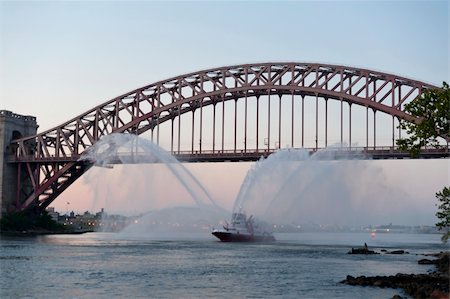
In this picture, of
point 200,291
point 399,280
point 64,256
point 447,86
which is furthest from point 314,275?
point 64,256

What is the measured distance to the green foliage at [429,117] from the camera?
35531 mm

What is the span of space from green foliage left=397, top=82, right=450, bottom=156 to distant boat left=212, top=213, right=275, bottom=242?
140ft

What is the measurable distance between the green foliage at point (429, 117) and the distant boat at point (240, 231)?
140 feet

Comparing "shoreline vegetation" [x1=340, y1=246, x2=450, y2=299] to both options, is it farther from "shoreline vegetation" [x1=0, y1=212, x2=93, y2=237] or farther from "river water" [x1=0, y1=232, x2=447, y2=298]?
"shoreline vegetation" [x1=0, y1=212, x2=93, y2=237]

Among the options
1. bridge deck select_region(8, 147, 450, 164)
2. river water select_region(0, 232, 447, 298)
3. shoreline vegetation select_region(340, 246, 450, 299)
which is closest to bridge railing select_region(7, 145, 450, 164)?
bridge deck select_region(8, 147, 450, 164)

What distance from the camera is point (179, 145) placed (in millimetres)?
92750

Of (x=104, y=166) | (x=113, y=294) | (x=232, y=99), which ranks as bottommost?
(x=113, y=294)

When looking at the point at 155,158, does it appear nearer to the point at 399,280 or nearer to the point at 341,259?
the point at 341,259

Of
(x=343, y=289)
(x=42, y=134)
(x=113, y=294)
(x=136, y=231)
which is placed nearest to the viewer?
(x=113, y=294)

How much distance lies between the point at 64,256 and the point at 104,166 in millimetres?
31263

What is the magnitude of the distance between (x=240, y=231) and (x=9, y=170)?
36.9m

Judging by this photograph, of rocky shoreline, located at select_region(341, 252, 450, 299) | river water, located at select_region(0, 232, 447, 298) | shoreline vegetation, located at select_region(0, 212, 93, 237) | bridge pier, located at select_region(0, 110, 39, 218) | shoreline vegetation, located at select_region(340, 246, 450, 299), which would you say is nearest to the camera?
shoreline vegetation, located at select_region(340, 246, 450, 299)

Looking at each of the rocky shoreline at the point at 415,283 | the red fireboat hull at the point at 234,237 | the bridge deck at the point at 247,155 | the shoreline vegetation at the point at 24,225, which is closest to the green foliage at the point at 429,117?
the rocky shoreline at the point at 415,283

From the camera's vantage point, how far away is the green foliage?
3553cm
